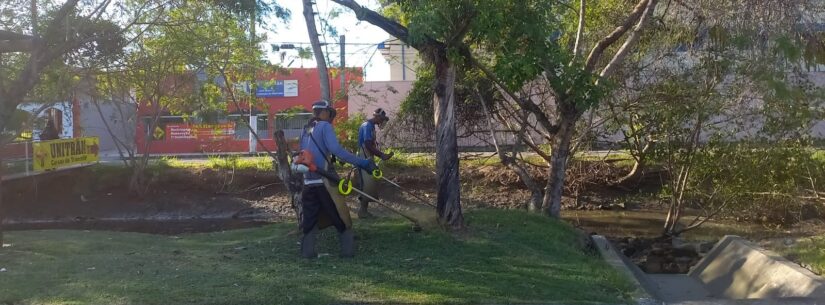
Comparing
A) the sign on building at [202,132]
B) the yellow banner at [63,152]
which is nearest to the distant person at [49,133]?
the yellow banner at [63,152]

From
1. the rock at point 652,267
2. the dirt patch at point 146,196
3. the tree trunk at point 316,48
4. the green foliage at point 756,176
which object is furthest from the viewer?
the dirt patch at point 146,196

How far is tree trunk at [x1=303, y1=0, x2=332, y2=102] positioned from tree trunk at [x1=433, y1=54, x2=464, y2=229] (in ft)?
5.60

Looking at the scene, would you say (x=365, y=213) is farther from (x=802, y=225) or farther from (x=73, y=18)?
(x=802, y=225)

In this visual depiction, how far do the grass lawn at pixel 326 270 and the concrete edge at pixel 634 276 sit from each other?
0.15 m

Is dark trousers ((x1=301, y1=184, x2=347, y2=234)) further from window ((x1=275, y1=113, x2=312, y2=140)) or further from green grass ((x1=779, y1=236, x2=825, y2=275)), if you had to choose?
green grass ((x1=779, y1=236, x2=825, y2=275))

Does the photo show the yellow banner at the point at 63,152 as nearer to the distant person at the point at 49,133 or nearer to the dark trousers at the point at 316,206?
the distant person at the point at 49,133

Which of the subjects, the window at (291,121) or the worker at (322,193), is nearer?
the worker at (322,193)

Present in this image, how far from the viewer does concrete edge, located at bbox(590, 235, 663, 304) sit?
22.7 feet

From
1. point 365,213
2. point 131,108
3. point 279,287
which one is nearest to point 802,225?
A: point 365,213

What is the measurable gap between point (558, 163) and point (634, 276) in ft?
11.5

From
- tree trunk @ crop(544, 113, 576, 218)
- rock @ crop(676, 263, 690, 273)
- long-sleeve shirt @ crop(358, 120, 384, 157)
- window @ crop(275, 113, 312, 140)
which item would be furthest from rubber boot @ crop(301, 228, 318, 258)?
rock @ crop(676, 263, 690, 273)

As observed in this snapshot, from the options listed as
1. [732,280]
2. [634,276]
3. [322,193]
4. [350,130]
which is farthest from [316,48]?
[350,130]

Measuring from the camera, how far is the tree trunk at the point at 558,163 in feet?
37.9

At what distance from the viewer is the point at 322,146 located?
813 cm
